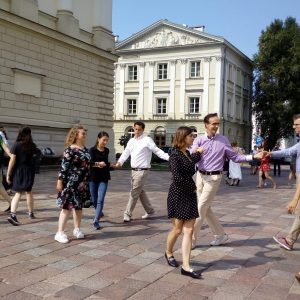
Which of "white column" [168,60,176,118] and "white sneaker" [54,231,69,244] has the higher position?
"white column" [168,60,176,118]

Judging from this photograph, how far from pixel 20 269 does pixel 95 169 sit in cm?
270

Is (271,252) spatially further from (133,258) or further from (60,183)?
(60,183)

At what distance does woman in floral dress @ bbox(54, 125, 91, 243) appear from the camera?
6.53 meters

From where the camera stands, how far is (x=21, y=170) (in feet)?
26.8

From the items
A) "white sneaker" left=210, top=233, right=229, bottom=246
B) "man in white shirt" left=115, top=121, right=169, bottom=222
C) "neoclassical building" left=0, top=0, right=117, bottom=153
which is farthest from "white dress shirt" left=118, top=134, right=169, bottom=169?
"neoclassical building" left=0, top=0, right=117, bottom=153

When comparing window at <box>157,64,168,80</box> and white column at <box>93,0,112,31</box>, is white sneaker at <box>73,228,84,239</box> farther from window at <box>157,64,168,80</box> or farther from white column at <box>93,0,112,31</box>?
window at <box>157,64,168,80</box>

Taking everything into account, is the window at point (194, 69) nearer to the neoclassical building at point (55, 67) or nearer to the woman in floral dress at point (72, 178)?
the neoclassical building at point (55, 67)

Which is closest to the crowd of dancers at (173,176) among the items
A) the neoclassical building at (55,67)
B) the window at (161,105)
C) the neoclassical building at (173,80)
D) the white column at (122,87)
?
the neoclassical building at (55,67)

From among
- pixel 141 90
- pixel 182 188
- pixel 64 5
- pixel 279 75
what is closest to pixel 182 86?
pixel 141 90

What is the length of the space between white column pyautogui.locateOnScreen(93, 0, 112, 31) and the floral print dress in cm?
2091

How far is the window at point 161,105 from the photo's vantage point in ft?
174

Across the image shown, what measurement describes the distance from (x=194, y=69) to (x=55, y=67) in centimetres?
3125

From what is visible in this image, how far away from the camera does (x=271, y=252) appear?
21.3ft

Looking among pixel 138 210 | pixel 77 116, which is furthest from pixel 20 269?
pixel 77 116
